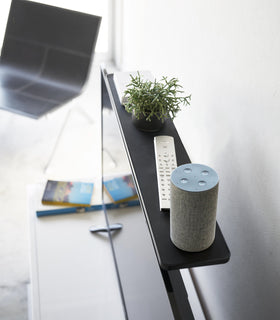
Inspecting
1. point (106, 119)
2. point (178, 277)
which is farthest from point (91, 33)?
point (178, 277)

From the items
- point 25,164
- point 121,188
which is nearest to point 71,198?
point 121,188

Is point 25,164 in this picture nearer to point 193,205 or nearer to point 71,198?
point 71,198

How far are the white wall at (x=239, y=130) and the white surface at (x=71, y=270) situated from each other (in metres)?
0.40

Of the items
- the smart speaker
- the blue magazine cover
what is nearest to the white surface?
the blue magazine cover

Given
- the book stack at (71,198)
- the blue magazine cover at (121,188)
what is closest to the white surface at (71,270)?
the book stack at (71,198)

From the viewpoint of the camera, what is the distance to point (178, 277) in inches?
43.6

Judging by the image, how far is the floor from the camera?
2143 mm

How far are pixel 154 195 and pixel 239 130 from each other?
0.33 meters

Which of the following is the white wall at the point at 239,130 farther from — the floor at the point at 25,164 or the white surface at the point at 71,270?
the floor at the point at 25,164

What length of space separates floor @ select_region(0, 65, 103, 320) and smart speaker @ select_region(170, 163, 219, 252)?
123 centimetres

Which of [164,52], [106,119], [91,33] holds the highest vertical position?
[91,33]

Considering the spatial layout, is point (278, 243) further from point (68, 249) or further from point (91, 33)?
point (91, 33)

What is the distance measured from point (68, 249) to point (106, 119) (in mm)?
600

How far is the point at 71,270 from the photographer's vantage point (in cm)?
188
